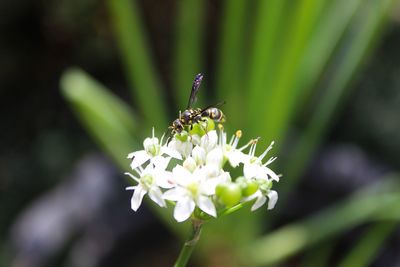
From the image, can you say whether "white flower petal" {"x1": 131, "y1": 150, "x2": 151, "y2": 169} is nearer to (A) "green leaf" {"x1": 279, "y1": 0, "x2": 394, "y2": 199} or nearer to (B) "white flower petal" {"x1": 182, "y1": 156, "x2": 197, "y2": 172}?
(B) "white flower petal" {"x1": 182, "y1": 156, "x2": 197, "y2": 172}

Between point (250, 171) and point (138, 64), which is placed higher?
point (138, 64)

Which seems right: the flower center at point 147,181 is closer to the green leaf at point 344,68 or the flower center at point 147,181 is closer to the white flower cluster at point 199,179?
the white flower cluster at point 199,179

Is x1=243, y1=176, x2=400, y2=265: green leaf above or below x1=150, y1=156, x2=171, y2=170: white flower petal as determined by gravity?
above

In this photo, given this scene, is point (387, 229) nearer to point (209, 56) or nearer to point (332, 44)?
point (332, 44)

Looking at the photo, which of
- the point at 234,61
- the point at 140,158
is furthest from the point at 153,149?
the point at 234,61

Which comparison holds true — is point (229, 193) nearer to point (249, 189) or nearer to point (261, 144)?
point (249, 189)

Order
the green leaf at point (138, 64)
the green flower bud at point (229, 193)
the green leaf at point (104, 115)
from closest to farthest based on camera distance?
the green flower bud at point (229, 193)
the green leaf at point (104, 115)
the green leaf at point (138, 64)

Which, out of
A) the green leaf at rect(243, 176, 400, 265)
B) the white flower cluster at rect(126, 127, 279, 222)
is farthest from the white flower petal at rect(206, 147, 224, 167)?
the green leaf at rect(243, 176, 400, 265)

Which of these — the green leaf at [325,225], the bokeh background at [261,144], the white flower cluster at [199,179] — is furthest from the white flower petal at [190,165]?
the green leaf at [325,225]
